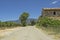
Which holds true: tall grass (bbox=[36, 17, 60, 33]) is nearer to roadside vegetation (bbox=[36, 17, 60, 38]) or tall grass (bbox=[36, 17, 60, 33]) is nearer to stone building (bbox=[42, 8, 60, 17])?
roadside vegetation (bbox=[36, 17, 60, 38])

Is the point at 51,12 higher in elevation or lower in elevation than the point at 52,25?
higher

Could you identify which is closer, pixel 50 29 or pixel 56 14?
pixel 50 29

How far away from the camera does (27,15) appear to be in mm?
170375

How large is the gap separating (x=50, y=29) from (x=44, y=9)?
3080cm

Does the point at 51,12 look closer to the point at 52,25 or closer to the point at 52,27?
the point at 52,25

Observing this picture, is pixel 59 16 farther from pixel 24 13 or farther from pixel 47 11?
pixel 24 13

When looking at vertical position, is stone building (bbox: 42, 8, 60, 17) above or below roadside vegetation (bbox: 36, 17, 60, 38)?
above

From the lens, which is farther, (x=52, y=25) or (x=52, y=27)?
(x=52, y=25)

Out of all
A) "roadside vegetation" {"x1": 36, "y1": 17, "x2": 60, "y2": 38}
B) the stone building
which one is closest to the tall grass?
"roadside vegetation" {"x1": 36, "y1": 17, "x2": 60, "y2": 38}

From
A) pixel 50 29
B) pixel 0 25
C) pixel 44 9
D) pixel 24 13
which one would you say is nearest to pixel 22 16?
pixel 24 13

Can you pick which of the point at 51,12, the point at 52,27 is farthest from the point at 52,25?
the point at 51,12

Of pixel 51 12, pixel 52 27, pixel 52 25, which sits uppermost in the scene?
pixel 51 12

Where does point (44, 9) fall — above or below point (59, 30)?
above

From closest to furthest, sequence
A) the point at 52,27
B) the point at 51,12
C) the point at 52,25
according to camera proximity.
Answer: the point at 52,27 < the point at 52,25 < the point at 51,12
